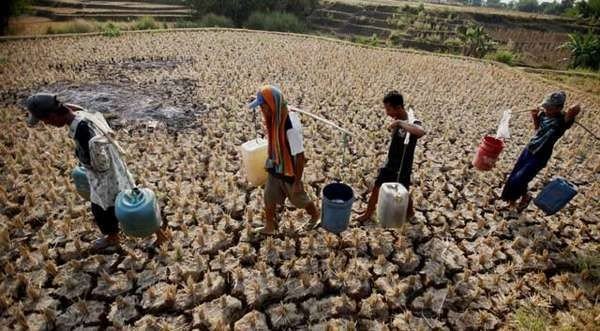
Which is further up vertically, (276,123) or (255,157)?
(276,123)

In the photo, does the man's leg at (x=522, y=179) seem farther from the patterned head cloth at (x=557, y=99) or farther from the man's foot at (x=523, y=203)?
the patterned head cloth at (x=557, y=99)

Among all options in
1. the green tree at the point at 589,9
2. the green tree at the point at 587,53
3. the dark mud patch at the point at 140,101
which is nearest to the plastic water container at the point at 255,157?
the dark mud patch at the point at 140,101

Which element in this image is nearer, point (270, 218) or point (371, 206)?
point (270, 218)

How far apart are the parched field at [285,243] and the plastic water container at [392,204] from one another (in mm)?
298

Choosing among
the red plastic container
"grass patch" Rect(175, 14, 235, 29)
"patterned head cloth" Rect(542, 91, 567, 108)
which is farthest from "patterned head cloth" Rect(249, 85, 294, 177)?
"grass patch" Rect(175, 14, 235, 29)

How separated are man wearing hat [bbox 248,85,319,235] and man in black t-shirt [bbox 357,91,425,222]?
82 centimetres

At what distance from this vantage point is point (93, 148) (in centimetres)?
304

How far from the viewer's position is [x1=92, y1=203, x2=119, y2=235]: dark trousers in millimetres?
3438

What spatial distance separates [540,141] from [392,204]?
6.50ft

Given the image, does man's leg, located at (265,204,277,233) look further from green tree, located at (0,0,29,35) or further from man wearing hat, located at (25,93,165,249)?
green tree, located at (0,0,29,35)

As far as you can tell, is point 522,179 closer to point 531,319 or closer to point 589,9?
point 531,319

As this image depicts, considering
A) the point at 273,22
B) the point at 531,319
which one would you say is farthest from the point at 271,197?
the point at 273,22

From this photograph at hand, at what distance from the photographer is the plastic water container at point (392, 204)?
3608 mm

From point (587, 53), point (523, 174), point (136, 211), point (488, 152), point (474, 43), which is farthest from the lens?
point (474, 43)
